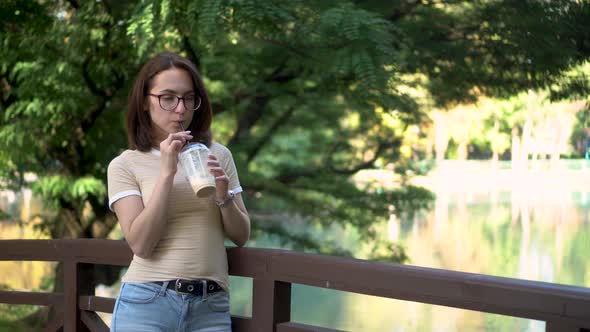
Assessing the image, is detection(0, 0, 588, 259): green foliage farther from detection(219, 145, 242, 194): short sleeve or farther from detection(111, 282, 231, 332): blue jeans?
detection(111, 282, 231, 332): blue jeans

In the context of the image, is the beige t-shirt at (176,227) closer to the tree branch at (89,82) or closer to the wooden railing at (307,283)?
the wooden railing at (307,283)

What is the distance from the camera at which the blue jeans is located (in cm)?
195

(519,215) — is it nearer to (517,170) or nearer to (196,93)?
(517,170)

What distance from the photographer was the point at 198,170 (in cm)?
183

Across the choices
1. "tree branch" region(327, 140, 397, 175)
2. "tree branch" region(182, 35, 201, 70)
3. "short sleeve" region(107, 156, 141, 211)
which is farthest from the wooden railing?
"tree branch" region(327, 140, 397, 175)

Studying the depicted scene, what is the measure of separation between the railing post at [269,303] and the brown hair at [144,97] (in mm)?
419

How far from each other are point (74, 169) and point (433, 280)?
529 cm

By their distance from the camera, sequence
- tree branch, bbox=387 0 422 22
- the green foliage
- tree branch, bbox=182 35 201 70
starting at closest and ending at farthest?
the green foliage → tree branch, bbox=182 35 201 70 → tree branch, bbox=387 0 422 22

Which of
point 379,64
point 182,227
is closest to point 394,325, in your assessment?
point 379,64

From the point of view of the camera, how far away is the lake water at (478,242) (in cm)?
704

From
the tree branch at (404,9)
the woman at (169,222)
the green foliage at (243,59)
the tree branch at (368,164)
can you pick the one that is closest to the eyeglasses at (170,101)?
the woman at (169,222)

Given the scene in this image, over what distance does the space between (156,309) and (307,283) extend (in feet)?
1.30

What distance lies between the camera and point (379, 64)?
437 cm

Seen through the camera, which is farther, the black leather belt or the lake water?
the lake water
